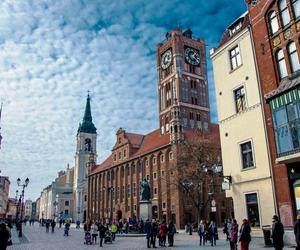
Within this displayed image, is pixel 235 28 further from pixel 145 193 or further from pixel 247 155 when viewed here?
pixel 145 193

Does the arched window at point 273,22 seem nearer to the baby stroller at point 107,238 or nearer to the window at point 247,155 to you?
the window at point 247,155

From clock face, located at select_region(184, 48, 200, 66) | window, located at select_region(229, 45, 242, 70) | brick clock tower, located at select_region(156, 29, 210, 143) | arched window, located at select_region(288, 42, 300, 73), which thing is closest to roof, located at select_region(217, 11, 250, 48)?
window, located at select_region(229, 45, 242, 70)

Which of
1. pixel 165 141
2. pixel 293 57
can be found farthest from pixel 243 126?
pixel 165 141

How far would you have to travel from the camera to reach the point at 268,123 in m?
20.3

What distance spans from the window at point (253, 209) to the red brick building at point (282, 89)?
85.4 inches

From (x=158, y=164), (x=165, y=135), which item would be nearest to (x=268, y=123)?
(x=158, y=164)

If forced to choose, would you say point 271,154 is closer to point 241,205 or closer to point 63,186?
point 241,205

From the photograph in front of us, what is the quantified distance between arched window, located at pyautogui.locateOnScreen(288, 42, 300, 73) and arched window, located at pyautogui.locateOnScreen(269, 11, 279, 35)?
190cm

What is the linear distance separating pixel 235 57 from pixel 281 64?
5119mm

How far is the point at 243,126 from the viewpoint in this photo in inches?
904

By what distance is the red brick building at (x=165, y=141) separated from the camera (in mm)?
55906

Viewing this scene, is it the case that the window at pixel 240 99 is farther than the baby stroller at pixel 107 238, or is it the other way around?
the baby stroller at pixel 107 238

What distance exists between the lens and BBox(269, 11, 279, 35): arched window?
20.8 meters

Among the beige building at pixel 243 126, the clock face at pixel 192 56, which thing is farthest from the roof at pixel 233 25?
the clock face at pixel 192 56
